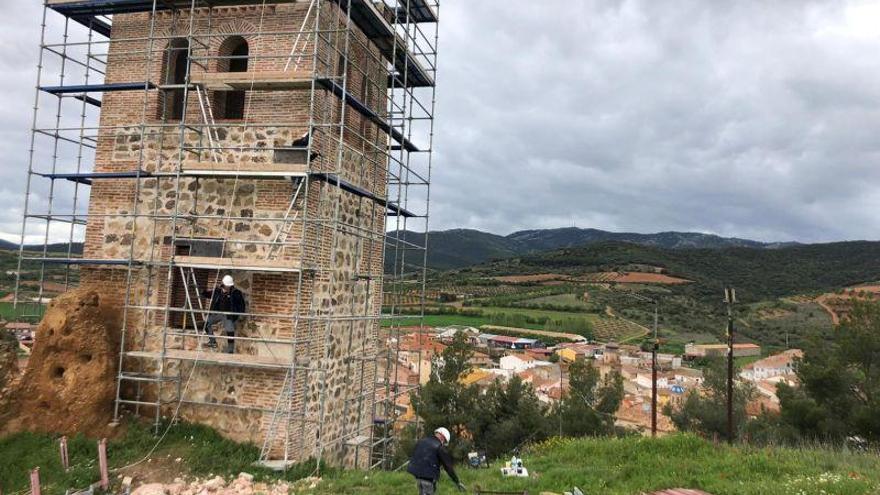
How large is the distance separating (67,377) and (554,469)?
8.33 meters

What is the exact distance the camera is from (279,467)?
9.34 m

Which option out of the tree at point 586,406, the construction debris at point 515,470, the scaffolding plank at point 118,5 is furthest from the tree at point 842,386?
the scaffolding plank at point 118,5

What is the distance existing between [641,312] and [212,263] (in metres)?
71.9

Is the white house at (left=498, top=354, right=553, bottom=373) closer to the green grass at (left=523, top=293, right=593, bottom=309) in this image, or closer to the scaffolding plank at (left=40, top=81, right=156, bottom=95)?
the green grass at (left=523, top=293, right=593, bottom=309)

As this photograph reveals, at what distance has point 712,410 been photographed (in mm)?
22406

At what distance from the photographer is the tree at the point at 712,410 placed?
71.6ft

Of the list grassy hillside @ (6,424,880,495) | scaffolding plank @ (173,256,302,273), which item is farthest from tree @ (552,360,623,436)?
scaffolding plank @ (173,256,302,273)

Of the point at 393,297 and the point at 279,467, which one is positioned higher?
the point at 393,297

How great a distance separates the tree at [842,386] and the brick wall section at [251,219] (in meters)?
13.9

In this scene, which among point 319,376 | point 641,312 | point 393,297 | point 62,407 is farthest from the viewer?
point 641,312

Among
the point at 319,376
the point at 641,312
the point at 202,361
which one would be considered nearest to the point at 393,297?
the point at 319,376

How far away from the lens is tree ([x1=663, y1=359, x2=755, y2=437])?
21828mm

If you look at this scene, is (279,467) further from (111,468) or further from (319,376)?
(111,468)

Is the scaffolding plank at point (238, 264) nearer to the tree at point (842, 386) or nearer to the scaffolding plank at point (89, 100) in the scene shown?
the scaffolding plank at point (89, 100)
